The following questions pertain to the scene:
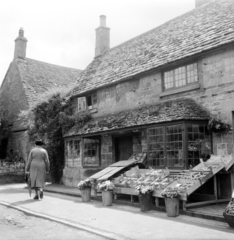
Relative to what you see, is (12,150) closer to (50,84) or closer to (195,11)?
(50,84)

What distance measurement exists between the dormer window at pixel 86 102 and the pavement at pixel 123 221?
7.22 meters

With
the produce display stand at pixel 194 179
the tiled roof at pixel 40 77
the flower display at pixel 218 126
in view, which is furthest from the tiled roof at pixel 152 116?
the tiled roof at pixel 40 77

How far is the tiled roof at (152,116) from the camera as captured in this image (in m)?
10.5

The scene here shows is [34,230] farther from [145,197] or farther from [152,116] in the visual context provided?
[152,116]

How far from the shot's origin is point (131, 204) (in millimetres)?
9297

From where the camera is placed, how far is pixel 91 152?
15.1m

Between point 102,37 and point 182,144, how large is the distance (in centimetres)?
1239

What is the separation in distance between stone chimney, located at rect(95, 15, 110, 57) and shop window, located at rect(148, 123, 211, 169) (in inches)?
424

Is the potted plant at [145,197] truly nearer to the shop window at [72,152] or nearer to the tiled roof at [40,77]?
the shop window at [72,152]

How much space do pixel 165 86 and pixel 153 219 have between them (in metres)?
6.54

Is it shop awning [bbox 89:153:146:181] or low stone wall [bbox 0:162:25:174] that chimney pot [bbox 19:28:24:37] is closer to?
low stone wall [bbox 0:162:25:174]

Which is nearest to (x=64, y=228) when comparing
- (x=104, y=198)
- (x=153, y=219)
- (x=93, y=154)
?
(x=153, y=219)

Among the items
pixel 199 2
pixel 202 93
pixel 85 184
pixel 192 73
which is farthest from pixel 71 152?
pixel 199 2

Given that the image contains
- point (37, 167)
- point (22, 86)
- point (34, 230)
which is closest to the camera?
point (34, 230)
